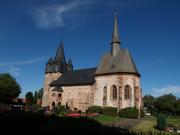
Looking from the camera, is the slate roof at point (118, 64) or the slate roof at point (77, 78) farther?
the slate roof at point (77, 78)

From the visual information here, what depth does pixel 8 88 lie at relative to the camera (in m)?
68.9

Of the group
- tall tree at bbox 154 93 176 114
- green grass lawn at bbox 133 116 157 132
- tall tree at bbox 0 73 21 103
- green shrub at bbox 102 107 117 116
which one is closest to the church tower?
tall tree at bbox 0 73 21 103

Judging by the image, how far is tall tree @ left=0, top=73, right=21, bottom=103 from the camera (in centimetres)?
6756

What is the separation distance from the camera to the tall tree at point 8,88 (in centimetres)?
6756

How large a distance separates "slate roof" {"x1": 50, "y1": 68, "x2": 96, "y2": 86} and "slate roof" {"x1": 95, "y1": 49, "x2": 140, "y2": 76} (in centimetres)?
467

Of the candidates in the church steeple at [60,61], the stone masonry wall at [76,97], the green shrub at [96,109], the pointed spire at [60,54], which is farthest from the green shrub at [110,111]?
the pointed spire at [60,54]

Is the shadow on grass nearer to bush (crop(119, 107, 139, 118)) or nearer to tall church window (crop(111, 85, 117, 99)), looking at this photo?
bush (crop(119, 107, 139, 118))

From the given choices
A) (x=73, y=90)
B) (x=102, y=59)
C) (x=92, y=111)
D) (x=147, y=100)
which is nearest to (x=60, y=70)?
(x=73, y=90)

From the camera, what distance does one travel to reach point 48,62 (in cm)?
6706

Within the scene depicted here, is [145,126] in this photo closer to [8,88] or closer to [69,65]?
[69,65]

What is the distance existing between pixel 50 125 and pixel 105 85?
3444 cm

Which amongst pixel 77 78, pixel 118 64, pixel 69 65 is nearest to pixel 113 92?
pixel 118 64

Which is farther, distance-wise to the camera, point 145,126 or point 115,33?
point 115,33

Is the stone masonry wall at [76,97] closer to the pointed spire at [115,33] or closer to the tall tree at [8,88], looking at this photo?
the pointed spire at [115,33]
